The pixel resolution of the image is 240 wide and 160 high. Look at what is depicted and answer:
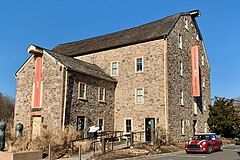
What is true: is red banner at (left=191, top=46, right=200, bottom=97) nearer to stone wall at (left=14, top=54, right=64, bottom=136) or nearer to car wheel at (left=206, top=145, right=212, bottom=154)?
car wheel at (left=206, top=145, right=212, bottom=154)

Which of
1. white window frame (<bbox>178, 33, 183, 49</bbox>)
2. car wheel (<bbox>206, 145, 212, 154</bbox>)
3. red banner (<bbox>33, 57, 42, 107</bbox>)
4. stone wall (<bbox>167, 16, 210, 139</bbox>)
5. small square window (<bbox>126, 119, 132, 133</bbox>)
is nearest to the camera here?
car wheel (<bbox>206, 145, 212, 154</bbox>)

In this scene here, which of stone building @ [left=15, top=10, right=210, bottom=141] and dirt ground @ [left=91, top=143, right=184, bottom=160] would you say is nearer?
dirt ground @ [left=91, top=143, right=184, bottom=160]

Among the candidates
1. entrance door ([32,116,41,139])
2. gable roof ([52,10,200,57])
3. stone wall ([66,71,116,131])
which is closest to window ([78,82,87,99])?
stone wall ([66,71,116,131])

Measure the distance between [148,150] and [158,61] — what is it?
29.7 ft

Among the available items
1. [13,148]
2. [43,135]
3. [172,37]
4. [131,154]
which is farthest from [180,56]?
[13,148]

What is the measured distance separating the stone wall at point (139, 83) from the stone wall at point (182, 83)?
905mm

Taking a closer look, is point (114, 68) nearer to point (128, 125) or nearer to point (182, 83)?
point (128, 125)

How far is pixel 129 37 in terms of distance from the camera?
94.6 feet

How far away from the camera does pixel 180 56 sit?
2758cm

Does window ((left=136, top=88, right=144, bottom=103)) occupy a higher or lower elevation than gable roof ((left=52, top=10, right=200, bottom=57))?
lower

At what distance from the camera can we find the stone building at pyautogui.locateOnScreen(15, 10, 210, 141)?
22469 mm

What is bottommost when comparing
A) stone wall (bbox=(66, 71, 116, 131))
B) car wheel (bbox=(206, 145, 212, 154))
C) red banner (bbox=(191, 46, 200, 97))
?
car wheel (bbox=(206, 145, 212, 154))

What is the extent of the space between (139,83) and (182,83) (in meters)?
4.70

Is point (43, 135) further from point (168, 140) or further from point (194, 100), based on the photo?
point (194, 100)
